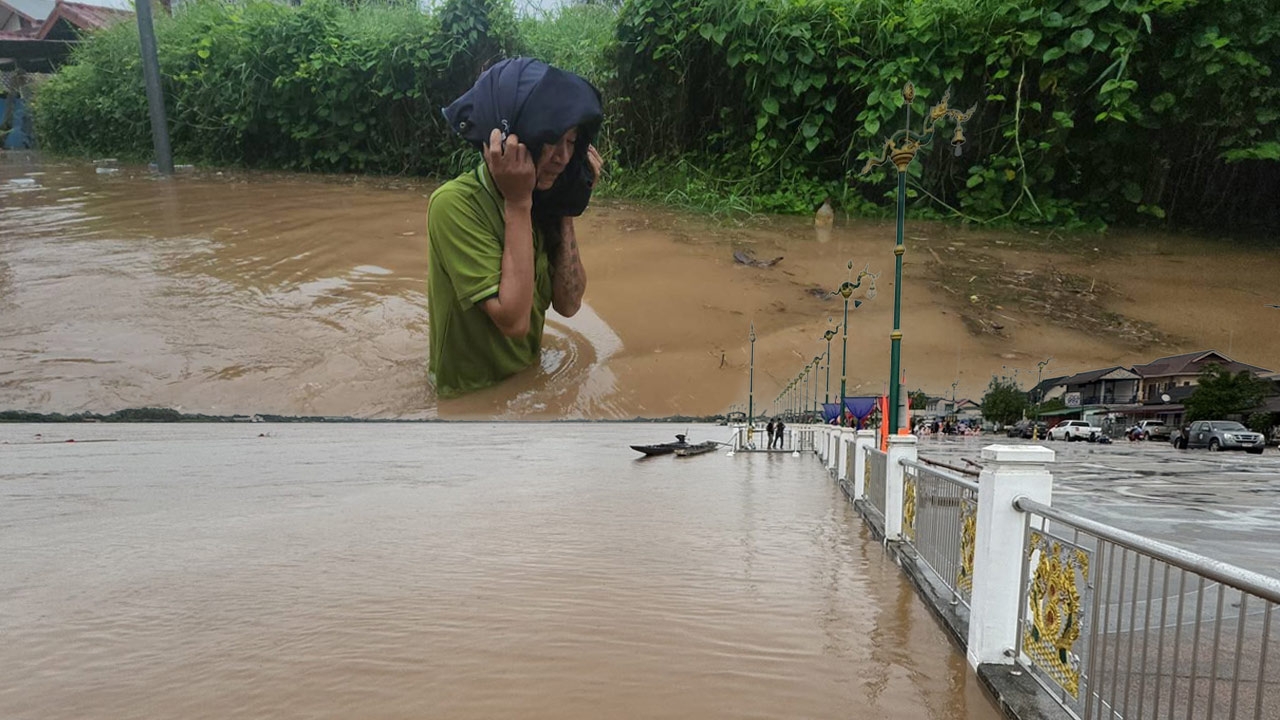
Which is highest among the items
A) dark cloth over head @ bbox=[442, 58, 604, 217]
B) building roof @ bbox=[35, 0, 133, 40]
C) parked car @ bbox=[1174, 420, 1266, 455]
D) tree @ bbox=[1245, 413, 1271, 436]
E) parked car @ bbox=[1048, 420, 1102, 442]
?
building roof @ bbox=[35, 0, 133, 40]

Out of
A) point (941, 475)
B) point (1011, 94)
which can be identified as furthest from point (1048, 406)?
point (941, 475)

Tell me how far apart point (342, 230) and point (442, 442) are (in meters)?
5.40

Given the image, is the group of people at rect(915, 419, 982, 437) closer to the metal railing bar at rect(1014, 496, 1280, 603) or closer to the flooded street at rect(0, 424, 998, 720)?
the flooded street at rect(0, 424, 998, 720)

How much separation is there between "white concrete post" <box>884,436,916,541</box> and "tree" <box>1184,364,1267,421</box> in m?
7.17

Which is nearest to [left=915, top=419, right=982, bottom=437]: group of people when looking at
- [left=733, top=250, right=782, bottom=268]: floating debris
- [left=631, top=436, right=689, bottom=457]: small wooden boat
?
[left=733, top=250, right=782, bottom=268]: floating debris

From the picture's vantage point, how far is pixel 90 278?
7.13 meters

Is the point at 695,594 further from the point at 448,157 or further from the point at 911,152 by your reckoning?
the point at 448,157

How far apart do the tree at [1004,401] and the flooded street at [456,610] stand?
3.10 meters

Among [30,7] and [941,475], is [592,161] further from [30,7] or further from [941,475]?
[30,7]

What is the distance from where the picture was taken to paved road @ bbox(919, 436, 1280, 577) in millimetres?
4945

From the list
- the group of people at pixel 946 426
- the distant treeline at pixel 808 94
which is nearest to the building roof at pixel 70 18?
the distant treeline at pixel 808 94

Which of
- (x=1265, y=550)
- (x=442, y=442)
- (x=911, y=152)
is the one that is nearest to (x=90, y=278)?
(x=442, y=442)

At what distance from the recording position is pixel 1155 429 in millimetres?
19938

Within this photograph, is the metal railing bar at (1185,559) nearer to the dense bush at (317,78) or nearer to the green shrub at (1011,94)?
the green shrub at (1011,94)
